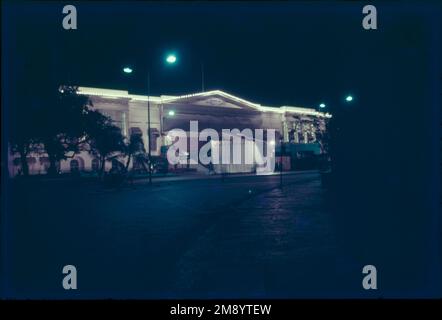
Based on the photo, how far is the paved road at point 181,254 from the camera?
4.68 meters

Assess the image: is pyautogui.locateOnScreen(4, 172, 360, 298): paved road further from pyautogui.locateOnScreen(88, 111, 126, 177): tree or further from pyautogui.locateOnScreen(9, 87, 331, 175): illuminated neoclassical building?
pyautogui.locateOnScreen(9, 87, 331, 175): illuminated neoclassical building

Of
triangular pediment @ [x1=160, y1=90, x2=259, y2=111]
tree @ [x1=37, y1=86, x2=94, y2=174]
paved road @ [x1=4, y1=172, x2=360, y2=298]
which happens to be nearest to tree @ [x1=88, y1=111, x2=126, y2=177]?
tree @ [x1=37, y1=86, x2=94, y2=174]

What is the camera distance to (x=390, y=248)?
→ 6.14m

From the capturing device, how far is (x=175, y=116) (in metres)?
45.2

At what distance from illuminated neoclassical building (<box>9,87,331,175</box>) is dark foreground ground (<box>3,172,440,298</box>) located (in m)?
25.5

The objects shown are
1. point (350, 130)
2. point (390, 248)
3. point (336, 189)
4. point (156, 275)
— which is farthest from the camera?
point (336, 189)

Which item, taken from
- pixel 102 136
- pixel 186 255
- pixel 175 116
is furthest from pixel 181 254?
pixel 175 116

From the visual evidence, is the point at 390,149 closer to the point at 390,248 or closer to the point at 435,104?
the point at 435,104

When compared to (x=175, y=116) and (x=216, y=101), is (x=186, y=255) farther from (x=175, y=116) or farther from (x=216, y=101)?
(x=216, y=101)

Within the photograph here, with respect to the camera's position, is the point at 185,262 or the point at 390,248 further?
the point at 390,248

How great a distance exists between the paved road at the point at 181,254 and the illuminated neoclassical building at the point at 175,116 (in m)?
25.7

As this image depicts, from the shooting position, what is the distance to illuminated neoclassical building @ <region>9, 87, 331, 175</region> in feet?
126
